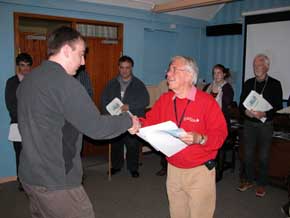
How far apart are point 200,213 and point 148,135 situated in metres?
0.65

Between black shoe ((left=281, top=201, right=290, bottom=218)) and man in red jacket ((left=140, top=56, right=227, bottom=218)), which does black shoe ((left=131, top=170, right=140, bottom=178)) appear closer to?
black shoe ((left=281, top=201, right=290, bottom=218))

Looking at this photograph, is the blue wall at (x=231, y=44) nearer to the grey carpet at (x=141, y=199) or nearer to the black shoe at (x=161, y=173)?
the grey carpet at (x=141, y=199)

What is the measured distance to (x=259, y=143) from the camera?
12.7 feet

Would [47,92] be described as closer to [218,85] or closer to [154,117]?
[154,117]

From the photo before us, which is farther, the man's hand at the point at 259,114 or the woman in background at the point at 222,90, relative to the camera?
the woman in background at the point at 222,90

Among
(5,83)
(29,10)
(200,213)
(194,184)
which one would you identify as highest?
(29,10)

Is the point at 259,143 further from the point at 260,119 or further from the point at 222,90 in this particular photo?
the point at 222,90

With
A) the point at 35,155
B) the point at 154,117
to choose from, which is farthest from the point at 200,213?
the point at 35,155

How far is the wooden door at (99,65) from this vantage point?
512 cm

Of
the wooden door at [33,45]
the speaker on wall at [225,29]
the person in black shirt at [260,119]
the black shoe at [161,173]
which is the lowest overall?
the black shoe at [161,173]

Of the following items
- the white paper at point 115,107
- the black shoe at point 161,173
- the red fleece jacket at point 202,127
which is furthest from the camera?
the black shoe at point 161,173

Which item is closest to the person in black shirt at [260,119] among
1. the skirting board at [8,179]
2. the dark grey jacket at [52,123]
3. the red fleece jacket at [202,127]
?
the red fleece jacket at [202,127]

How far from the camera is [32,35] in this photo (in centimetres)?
439

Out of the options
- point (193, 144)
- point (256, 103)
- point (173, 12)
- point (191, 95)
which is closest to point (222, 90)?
point (256, 103)
